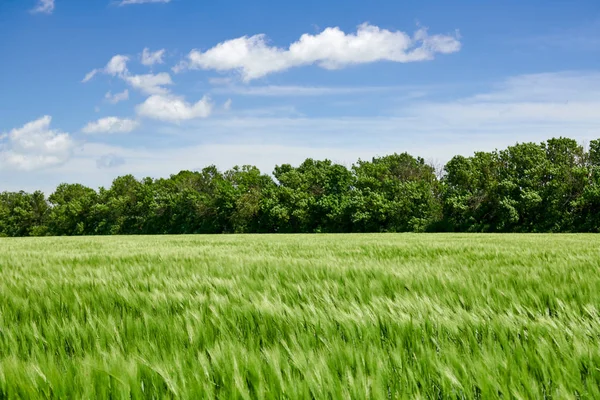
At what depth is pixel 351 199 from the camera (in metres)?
57.0

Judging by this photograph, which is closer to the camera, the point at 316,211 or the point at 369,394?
the point at 369,394

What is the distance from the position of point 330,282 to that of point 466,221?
48.9 m

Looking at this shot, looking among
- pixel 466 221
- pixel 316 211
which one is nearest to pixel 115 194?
pixel 316 211

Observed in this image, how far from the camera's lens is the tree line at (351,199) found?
4653 cm

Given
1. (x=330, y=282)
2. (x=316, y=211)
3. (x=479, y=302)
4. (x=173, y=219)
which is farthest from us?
(x=173, y=219)

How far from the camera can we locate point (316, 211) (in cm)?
5759

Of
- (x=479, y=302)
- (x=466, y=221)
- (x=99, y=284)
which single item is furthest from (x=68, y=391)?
(x=466, y=221)

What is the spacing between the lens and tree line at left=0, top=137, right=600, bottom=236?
4653cm

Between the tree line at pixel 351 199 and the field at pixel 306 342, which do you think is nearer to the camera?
the field at pixel 306 342

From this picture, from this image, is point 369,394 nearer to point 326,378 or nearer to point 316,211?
point 326,378

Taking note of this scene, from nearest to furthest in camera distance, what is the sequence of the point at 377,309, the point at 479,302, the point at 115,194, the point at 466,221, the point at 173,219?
the point at 377,309 < the point at 479,302 < the point at 466,221 < the point at 173,219 < the point at 115,194

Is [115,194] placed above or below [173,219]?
above

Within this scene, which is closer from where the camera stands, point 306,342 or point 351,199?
point 306,342

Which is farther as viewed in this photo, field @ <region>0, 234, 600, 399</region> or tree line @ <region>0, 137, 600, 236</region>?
tree line @ <region>0, 137, 600, 236</region>
